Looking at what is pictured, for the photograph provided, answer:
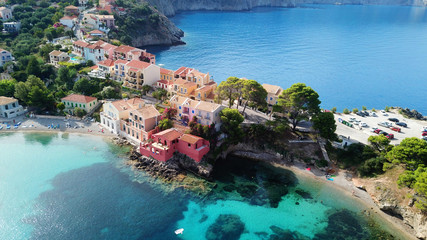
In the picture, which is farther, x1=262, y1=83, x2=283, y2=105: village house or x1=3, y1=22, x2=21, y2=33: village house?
x1=3, y1=22, x2=21, y2=33: village house

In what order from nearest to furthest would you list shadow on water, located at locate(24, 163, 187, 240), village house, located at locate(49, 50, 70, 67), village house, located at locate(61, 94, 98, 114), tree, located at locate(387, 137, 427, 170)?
shadow on water, located at locate(24, 163, 187, 240), tree, located at locate(387, 137, 427, 170), village house, located at locate(61, 94, 98, 114), village house, located at locate(49, 50, 70, 67)

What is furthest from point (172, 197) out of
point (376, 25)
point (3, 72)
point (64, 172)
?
point (376, 25)

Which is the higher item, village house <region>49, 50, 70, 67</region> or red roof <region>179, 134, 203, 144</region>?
village house <region>49, 50, 70, 67</region>

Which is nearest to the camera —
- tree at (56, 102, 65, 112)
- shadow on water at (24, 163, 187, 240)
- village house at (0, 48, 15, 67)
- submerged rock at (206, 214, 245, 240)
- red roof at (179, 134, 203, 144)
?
shadow on water at (24, 163, 187, 240)

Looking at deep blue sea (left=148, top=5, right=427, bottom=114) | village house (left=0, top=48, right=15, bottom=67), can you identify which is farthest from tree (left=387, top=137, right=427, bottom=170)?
village house (left=0, top=48, right=15, bottom=67)

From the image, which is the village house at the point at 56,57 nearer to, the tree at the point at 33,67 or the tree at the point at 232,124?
the tree at the point at 33,67

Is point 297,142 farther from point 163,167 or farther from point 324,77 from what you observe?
point 324,77

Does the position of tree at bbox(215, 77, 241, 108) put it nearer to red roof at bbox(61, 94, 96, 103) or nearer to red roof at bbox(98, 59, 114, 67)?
red roof at bbox(61, 94, 96, 103)

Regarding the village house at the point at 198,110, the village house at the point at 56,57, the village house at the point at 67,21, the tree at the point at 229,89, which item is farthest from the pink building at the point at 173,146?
the village house at the point at 67,21
